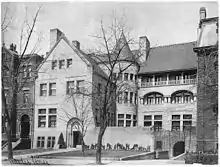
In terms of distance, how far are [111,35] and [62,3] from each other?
6.17 feet

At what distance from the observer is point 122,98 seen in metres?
11.2

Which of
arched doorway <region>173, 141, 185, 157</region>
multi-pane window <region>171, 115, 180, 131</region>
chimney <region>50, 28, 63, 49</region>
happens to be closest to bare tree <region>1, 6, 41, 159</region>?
chimney <region>50, 28, 63, 49</region>

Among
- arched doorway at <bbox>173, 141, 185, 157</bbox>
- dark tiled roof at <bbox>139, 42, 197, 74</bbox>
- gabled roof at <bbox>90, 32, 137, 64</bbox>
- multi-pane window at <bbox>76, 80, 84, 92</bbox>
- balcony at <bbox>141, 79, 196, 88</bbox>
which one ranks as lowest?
arched doorway at <bbox>173, 141, 185, 157</bbox>

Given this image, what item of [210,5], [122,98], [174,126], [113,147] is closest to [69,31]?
[122,98]

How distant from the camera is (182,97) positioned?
17219 millimetres

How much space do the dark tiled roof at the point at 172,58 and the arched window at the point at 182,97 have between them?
1.71 metres

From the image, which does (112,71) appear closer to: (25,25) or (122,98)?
(122,98)

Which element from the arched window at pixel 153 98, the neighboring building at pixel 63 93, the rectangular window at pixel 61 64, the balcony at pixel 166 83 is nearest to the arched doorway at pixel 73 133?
the neighboring building at pixel 63 93

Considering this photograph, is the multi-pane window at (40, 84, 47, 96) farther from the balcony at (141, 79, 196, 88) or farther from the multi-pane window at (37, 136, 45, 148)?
the balcony at (141, 79, 196, 88)

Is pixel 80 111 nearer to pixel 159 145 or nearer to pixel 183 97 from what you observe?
pixel 159 145

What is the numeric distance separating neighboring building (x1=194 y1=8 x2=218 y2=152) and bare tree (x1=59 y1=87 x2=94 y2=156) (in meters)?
4.46

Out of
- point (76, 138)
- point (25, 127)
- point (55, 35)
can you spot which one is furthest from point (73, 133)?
point (55, 35)

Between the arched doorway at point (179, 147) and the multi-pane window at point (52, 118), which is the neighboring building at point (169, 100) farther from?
the multi-pane window at point (52, 118)

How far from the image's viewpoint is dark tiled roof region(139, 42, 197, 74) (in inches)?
446
